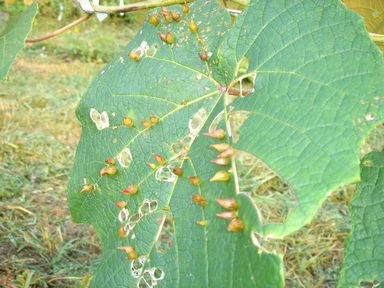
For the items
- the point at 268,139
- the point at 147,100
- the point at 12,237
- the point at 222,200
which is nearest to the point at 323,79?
the point at 268,139

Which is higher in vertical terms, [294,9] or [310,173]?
[294,9]

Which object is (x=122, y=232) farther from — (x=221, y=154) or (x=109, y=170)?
(x=221, y=154)

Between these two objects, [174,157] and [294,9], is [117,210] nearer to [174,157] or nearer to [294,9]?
[174,157]

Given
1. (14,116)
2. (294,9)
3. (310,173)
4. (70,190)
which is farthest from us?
(14,116)

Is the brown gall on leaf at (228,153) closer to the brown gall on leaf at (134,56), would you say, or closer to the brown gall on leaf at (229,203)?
the brown gall on leaf at (229,203)

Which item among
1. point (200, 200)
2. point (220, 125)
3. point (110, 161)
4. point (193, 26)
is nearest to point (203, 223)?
point (200, 200)

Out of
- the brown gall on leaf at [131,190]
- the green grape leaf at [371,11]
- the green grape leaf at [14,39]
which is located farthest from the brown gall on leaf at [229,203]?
the green grape leaf at [371,11]

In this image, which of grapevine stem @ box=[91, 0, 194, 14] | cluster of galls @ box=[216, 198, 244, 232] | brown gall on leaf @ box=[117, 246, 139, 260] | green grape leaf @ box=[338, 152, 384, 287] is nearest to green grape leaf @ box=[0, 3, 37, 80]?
grapevine stem @ box=[91, 0, 194, 14]
